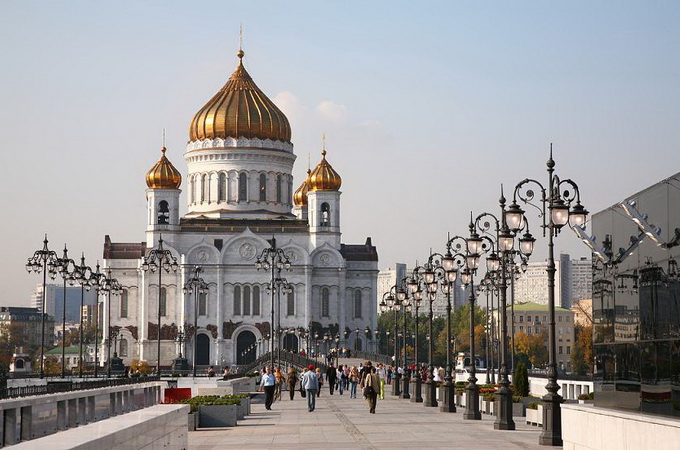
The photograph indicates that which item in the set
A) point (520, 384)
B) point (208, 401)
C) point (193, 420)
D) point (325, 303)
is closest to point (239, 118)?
point (325, 303)

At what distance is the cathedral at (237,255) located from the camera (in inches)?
4564

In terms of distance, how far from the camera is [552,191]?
2405 cm

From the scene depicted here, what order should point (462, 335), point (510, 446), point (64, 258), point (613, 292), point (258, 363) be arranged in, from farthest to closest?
1. point (462, 335)
2. point (258, 363)
3. point (64, 258)
4. point (510, 446)
5. point (613, 292)

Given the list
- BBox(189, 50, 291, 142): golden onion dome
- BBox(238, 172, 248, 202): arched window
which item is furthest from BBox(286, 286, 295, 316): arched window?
BBox(189, 50, 291, 142): golden onion dome

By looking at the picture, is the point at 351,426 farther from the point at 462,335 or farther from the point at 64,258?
the point at 462,335

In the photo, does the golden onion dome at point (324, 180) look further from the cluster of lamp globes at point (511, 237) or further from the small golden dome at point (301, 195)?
the cluster of lamp globes at point (511, 237)

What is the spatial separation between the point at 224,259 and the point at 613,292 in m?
99.0

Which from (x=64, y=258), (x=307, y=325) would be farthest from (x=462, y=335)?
(x=64, y=258)

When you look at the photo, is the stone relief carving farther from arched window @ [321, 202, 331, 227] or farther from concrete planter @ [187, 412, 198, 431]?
concrete planter @ [187, 412, 198, 431]

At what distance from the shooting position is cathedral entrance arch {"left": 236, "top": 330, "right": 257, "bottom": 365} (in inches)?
4577

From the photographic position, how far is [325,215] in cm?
11950

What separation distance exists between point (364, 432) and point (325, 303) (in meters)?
91.3

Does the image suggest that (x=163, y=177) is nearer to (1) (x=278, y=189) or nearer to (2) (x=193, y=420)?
(1) (x=278, y=189)

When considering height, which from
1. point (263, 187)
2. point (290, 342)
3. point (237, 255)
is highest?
point (263, 187)
